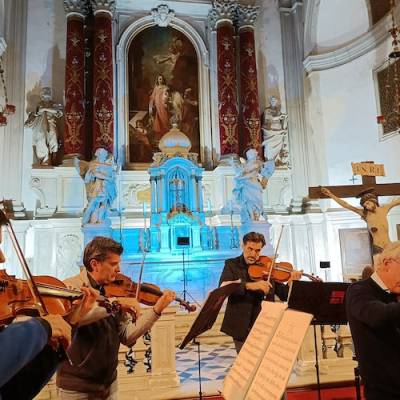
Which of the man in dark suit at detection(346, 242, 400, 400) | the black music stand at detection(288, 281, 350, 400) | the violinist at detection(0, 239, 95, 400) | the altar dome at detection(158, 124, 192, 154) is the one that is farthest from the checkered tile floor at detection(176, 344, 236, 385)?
the altar dome at detection(158, 124, 192, 154)

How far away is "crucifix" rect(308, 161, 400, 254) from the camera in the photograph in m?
6.50

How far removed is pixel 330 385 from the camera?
4508mm

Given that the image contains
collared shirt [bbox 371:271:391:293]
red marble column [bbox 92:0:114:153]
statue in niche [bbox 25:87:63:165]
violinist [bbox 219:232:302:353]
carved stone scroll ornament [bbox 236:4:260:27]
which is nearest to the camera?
collared shirt [bbox 371:271:391:293]

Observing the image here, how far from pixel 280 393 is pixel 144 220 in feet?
27.9

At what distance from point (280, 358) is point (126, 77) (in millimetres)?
10671

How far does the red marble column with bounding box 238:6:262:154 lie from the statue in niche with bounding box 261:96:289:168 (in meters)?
→ 0.29

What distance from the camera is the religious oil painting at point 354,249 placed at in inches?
419

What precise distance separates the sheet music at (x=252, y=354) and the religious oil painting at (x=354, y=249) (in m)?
9.44

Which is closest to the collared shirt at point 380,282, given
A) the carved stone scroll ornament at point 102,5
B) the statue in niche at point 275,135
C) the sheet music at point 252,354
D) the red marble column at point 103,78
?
the sheet music at point 252,354

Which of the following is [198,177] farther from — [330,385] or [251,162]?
[330,385]

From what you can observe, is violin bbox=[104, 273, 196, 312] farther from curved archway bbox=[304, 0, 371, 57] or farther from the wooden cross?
curved archway bbox=[304, 0, 371, 57]

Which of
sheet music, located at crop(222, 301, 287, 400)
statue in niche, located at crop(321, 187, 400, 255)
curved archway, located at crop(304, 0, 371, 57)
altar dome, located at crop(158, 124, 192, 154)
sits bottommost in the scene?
sheet music, located at crop(222, 301, 287, 400)

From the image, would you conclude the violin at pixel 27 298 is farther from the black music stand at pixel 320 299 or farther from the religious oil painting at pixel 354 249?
the religious oil painting at pixel 354 249

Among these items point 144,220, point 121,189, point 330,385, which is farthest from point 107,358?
point 121,189
